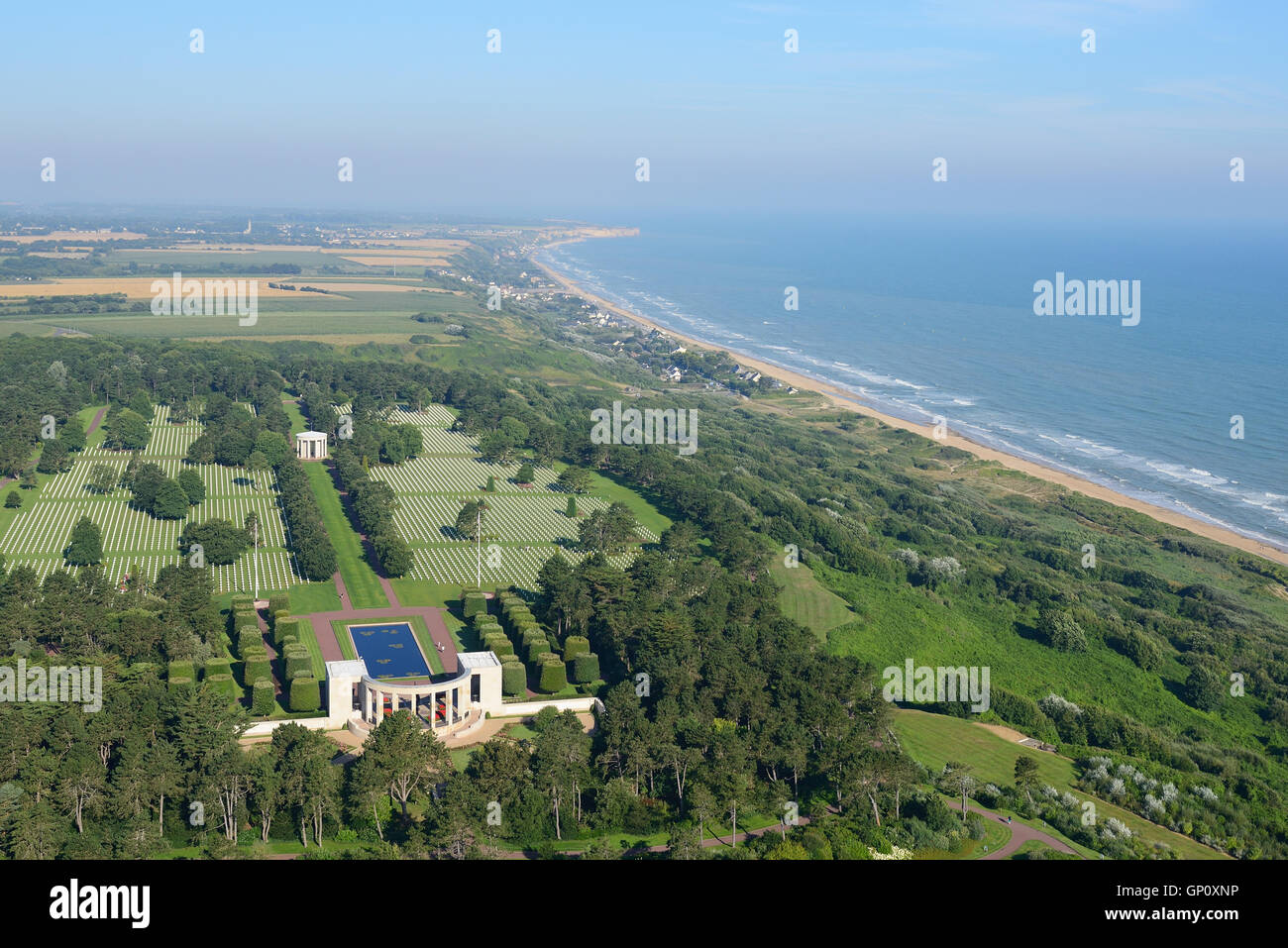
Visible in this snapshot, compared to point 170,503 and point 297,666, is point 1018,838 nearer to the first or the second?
point 297,666

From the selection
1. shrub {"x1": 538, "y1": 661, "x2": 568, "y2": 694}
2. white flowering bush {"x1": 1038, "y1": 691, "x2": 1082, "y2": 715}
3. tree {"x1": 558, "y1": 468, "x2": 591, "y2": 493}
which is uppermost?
tree {"x1": 558, "y1": 468, "x2": 591, "y2": 493}

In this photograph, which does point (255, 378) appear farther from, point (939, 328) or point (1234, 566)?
point (939, 328)

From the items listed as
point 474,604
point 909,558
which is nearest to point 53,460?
point 474,604

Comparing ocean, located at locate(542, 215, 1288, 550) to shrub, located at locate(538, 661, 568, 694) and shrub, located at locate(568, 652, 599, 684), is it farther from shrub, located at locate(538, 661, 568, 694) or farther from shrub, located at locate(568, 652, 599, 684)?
shrub, located at locate(538, 661, 568, 694)

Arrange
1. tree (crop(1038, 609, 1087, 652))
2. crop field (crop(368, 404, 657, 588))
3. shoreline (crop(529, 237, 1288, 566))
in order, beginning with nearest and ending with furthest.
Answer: tree (crop(1038, 609, 1087, 652)) < crop field (crop(368, 404, 657, 588)) < shoreline (crop(529, 237, 1288, 566))

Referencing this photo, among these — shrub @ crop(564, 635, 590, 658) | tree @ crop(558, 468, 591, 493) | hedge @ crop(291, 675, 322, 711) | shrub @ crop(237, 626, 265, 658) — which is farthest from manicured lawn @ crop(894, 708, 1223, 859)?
tree @ crop(558, 468, 591, 493)
